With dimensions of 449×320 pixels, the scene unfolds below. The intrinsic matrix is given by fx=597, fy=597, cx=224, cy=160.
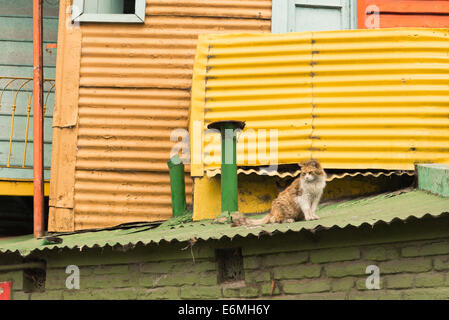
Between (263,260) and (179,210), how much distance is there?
255 cm

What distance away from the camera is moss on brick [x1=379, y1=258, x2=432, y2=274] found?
500cm

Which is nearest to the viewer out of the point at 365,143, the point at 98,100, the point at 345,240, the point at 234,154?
the point at 345,240

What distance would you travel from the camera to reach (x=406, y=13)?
8.38 metres

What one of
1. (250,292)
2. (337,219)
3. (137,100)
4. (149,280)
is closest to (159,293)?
(149,280)

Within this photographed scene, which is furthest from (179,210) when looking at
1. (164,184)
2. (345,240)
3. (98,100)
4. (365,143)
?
(345,240)

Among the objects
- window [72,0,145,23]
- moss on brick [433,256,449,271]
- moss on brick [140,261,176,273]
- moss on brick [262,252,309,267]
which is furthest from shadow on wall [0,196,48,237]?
moss on brick [433,256,449,271]

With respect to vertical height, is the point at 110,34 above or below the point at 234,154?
above

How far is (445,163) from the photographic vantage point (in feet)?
22.3

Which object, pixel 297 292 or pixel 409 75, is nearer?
pixel 297 292

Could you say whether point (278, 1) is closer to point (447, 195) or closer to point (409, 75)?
point (409, 75)

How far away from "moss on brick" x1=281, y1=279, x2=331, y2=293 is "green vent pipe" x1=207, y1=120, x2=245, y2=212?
147cm

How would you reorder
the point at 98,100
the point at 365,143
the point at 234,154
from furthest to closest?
the point at 98,100
the point at 365,143
the point at 234,154

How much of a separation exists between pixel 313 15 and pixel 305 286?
4.61 metres

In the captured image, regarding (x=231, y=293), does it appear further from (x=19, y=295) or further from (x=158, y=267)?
(x=19, y=295)
